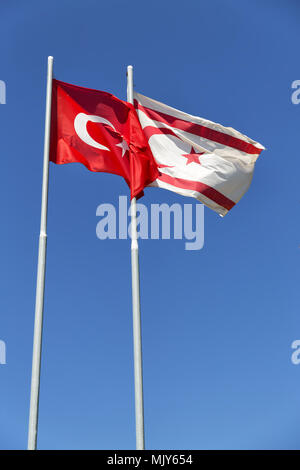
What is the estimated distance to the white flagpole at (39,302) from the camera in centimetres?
1249

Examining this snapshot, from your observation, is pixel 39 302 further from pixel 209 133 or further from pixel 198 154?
pixel 209 133

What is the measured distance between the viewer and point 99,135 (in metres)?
15.9

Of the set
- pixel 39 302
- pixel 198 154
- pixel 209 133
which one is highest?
pixel 209 133

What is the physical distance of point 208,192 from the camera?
1695cm

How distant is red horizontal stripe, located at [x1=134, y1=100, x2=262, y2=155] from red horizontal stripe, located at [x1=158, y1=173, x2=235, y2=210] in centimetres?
174

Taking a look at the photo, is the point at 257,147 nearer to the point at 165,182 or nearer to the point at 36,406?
the point at 165,182

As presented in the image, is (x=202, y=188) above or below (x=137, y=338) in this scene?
above

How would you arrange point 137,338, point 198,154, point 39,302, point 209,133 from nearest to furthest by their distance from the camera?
1. point 39,302
2. point 137,338
3. point 198,154
4. point 209,133

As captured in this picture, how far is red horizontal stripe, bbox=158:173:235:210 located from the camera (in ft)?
54.4

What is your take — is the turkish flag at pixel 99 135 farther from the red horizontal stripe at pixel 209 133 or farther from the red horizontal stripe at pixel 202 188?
the red horizontal stripe at pixel 209 133

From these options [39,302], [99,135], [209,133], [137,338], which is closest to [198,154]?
[209,133]

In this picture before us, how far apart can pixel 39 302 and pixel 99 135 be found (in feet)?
16.2

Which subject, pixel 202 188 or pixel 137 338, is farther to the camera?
pixel 202 188

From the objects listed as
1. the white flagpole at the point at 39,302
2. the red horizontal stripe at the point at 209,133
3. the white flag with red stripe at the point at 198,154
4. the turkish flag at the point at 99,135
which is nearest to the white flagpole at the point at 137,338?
the turkish flag at the point at 99,135
